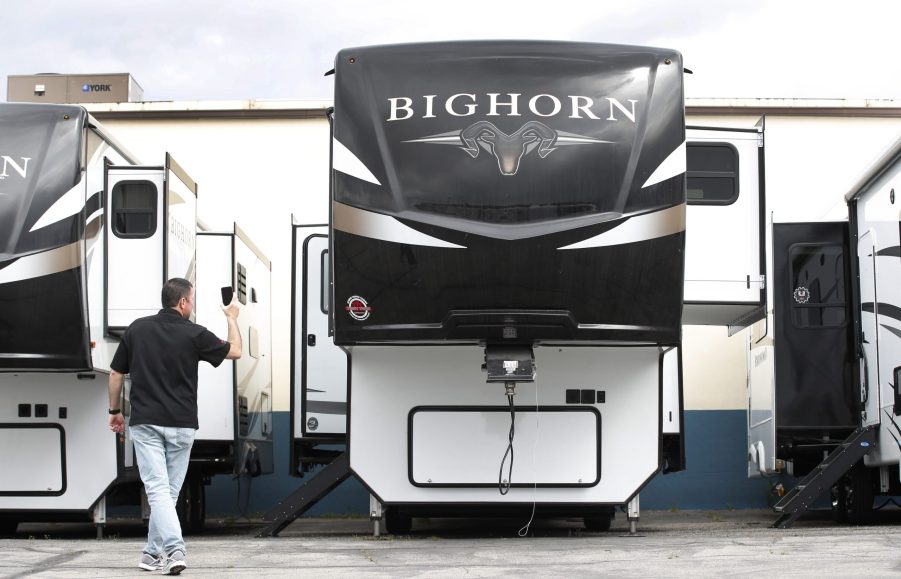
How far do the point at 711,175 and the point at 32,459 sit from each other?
5.62 m

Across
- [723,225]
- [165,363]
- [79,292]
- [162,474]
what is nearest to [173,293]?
[165,363]

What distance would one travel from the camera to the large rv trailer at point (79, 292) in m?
8.64

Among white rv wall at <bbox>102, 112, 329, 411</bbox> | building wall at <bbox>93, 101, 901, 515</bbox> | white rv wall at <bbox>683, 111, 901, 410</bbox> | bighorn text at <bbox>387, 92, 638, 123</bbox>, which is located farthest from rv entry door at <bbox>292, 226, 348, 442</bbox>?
white rv wall at <bbox>683, 111, 901, 410</bbox>

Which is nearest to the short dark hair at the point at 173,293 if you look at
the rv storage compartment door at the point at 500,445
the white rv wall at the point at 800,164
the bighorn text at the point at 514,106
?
the bighorn text at the point at 514,106

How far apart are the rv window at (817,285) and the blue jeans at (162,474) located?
6172mm

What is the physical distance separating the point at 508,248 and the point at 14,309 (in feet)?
11.9

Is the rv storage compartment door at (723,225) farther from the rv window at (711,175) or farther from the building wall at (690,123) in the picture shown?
the building wall at (690,123)

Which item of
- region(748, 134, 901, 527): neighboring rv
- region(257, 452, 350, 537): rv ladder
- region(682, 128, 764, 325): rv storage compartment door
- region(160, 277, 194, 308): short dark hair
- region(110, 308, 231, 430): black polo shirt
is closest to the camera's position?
region(110, 308, 231, 430): black polo shirt

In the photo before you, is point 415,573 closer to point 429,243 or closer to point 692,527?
point 429,243

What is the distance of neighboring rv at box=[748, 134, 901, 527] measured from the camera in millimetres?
10242

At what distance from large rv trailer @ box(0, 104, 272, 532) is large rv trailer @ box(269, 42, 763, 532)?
2.11 meters

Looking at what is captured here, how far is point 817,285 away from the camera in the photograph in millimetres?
11062

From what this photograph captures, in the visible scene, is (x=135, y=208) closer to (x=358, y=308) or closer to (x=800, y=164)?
(x=358, y=308)

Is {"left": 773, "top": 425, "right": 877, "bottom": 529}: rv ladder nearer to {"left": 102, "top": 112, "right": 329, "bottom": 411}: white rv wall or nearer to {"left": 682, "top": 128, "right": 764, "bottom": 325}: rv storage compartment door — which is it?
{"left": 682, "top": 128, "right": 764, "bottom": 325}: rv storage compartment door
